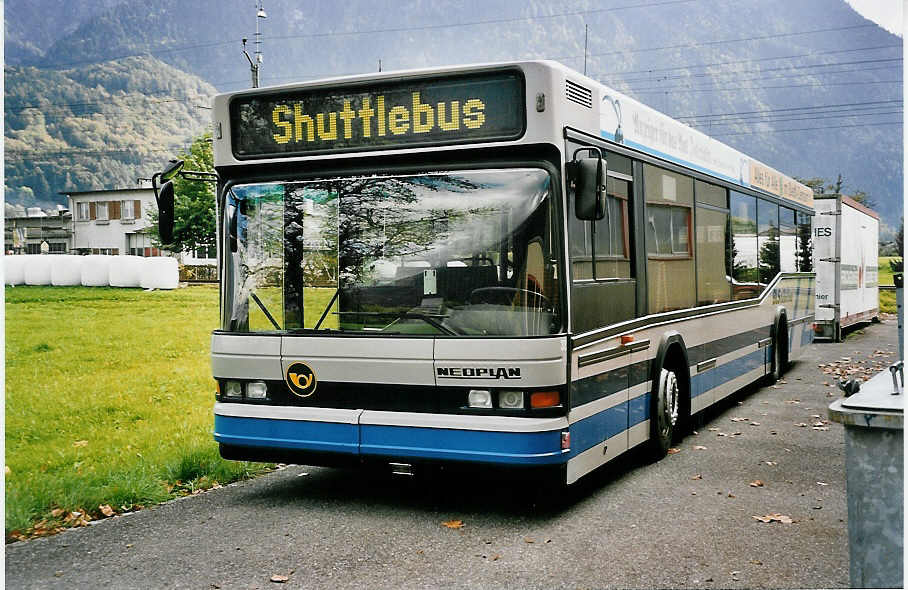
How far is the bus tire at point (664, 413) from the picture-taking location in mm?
8531

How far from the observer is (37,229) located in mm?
82188

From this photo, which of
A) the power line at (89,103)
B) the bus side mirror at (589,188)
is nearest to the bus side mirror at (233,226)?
the bus side mirror at (589,188)

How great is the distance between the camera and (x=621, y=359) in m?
7.66

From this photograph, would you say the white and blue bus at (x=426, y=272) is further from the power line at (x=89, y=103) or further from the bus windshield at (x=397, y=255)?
the power line at (x=89, y=103)

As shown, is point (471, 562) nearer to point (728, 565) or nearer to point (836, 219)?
point (728, 565)

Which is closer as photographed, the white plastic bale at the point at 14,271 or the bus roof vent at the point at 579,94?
the bus roof vent at the point at 579,94

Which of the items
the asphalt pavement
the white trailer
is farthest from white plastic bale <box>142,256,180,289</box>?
the asphalt pavement

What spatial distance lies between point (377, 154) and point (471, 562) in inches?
108

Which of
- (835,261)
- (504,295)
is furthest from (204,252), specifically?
(504,295)

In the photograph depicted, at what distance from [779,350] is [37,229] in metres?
78.5

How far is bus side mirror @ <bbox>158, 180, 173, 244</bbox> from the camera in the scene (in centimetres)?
711

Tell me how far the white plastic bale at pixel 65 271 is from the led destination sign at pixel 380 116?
36.8 metres

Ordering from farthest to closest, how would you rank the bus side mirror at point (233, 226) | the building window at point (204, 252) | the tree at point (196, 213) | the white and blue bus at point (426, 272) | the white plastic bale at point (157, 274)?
the building window at point (204, 252), the tree at point (196, 213), the white plastic bale at point (157, 274), the bus side mirror at point (233, 226), the white and blue bus at point (426, 272)

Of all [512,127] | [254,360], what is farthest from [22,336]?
[512,127]
